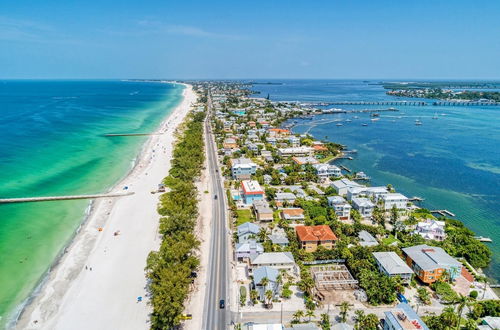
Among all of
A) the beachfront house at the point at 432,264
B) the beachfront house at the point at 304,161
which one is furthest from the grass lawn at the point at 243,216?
the beachfront house at the point at 304,161

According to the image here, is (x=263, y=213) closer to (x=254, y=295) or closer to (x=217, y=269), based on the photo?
(x=217, y=269)

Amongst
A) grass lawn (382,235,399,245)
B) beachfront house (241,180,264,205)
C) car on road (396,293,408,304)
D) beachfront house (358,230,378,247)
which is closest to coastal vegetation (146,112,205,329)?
beachfront house (241,180,264,205)

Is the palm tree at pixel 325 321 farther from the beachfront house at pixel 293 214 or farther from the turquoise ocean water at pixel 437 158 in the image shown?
the turquoise ocean water at pixel 437 158

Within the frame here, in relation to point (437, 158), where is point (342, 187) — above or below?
below

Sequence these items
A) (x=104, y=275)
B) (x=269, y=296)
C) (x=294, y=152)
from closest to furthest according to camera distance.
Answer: (x=269, y=296) < (x=104, y=275) < (x=294, y=152)

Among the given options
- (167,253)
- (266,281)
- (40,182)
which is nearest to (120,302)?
(167,253)

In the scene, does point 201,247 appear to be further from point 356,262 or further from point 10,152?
point 10,152

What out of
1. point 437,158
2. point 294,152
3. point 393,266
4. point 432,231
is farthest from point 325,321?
point 437,158
